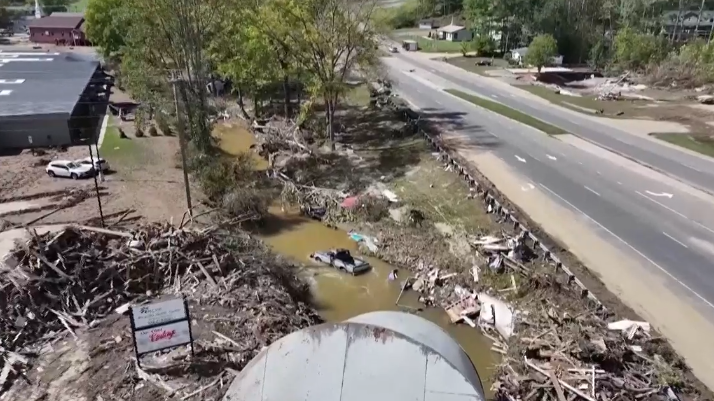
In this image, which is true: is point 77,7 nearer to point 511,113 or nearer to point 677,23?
point 511,113

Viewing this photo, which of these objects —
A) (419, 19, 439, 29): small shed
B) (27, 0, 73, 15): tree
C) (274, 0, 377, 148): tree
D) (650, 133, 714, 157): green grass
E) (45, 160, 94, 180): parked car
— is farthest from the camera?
(27, 0, 73, 15): tree

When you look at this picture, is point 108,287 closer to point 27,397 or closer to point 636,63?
point 27,397

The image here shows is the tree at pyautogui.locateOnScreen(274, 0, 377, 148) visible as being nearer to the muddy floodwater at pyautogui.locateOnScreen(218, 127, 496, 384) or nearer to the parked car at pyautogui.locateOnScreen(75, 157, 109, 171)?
the muddy floodwater at pyautogui.locateOnScreen(218, 127, 496, 384)

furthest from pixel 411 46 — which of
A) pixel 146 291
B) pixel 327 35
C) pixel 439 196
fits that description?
pixel 146 291

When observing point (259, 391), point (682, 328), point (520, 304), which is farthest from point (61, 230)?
point (682, 328)

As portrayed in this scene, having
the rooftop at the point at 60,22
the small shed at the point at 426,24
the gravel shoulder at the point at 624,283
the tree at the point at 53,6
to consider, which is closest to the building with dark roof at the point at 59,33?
the rooftop at the point at 60,22

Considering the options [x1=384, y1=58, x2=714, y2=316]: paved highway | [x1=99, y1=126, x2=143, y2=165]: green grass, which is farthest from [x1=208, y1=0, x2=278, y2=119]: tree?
[x1=384, y1=58, x2=714, y2=316]: paved highway
